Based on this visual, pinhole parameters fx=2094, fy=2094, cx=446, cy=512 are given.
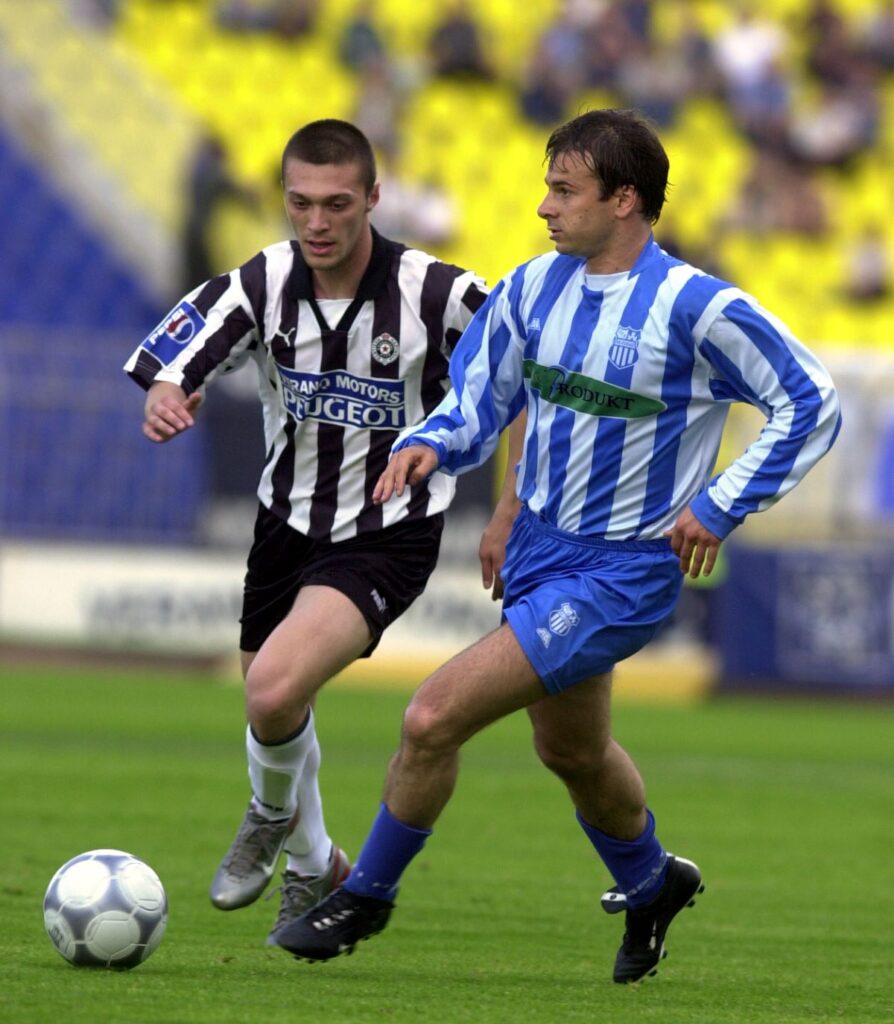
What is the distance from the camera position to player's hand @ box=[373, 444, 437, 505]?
499 centimetres

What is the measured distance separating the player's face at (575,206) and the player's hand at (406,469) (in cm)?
65

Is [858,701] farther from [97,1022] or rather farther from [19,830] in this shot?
[97,1022]

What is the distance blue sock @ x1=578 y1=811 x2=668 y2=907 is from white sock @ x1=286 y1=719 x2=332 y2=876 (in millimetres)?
906

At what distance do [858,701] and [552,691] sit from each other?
37.4ft

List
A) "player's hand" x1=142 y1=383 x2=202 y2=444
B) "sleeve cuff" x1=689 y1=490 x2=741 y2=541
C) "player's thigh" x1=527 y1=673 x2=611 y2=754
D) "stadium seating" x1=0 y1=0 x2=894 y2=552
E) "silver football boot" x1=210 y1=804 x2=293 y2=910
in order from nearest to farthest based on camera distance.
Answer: "sleeve cuff" x1=689 y1=490 x2=741 y2=541 → "player's thigh" x1=527 y1=673 x2=611 y2=754 → "player's hand" x1=142 y1=383 x2=202 y2=444 → "silver football boot" x1=210 y1=804 x2=293 y2=910 → "stadium seating" x1=0 y1=0 x2=894 y2=552

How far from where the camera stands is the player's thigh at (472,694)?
16.7 feet

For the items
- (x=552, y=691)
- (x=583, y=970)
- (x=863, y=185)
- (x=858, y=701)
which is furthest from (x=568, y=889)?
(x=863, y=185)

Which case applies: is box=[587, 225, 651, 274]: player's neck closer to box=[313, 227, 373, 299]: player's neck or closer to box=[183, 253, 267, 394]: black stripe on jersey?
box=[313, 227, 373, 299]: player's neck

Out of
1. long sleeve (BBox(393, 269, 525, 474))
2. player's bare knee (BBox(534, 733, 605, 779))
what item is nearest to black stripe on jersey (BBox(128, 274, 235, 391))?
long sleeve (BBox(393, 269, 525, 474))

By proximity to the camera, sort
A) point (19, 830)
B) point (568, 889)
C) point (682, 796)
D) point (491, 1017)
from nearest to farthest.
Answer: point (491, 1017) < point (568, 889) < point (19, 830) < point (682, 796)

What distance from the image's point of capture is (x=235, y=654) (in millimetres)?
16422

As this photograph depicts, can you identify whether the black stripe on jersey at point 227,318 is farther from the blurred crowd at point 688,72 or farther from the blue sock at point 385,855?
the blurred crowd at point 688,72

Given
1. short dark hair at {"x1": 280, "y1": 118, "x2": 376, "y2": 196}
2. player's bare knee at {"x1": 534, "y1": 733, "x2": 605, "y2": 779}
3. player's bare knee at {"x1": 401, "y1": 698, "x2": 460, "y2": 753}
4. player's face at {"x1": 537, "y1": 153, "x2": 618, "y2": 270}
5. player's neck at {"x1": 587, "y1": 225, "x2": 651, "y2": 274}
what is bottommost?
player's bare knee at {"x1": 534, "y1": 733, "x2": 605, "y2": 779}

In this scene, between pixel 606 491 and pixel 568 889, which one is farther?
pixel 568 889
